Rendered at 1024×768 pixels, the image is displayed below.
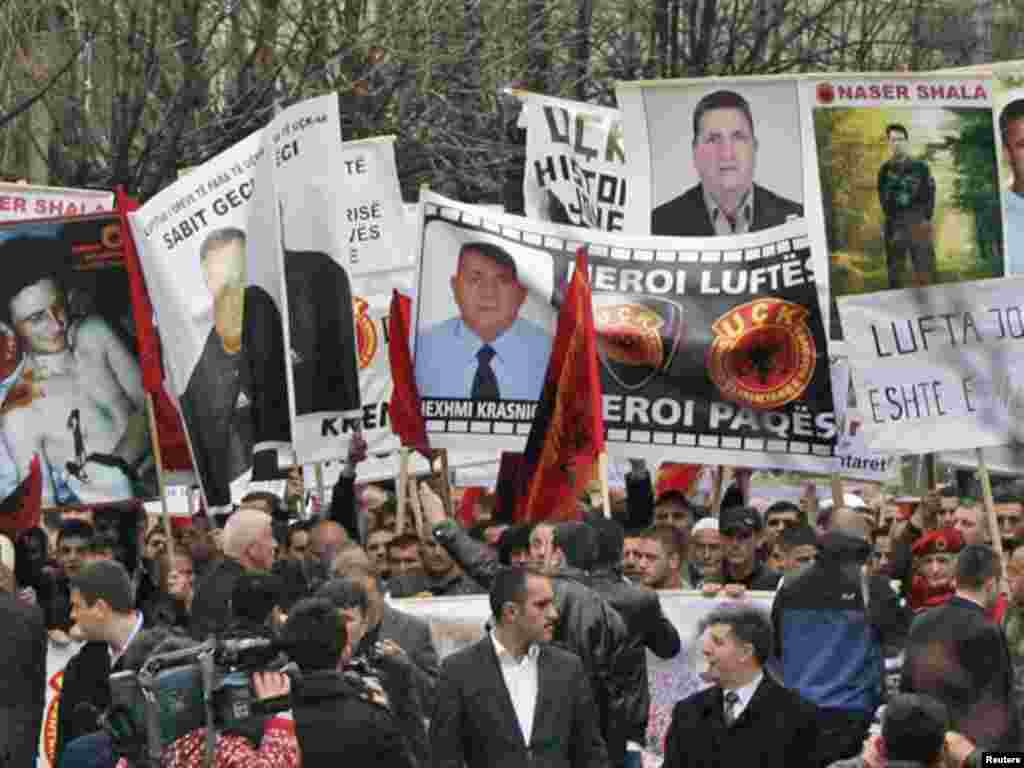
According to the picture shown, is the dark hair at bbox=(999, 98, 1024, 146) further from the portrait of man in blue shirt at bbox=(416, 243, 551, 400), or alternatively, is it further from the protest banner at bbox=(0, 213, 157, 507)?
the protest banner at bbox=(0, 213, 157, 507)

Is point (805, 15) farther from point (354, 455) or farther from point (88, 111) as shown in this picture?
point (354, 455)

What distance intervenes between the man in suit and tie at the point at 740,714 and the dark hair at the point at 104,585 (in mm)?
1936

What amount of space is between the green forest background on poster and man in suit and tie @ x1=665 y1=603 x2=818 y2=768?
6.72 meters

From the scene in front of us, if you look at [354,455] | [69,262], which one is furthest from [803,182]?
[69,262]

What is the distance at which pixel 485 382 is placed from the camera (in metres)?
16.0

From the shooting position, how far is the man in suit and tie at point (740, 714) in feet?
32.7

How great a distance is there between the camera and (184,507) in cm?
2025

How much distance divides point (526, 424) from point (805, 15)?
1418 cm

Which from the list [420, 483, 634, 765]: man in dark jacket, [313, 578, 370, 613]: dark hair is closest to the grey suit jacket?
[420, 483, 634, 765]: man in dark jacket

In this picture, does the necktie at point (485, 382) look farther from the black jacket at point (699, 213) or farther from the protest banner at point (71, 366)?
the protest banner at point (71, 366)

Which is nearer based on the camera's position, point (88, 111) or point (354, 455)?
point (354, 455)

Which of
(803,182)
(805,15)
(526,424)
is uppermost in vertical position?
(805,15)

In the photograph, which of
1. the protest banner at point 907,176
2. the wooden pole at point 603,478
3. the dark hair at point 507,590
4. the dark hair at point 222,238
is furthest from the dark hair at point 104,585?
the protest banner at point 907,176

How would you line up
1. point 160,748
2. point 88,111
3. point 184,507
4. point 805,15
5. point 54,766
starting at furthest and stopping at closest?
point 805,15 → point 88,111 → point 184,507 → point 54,766 → point 160,748
